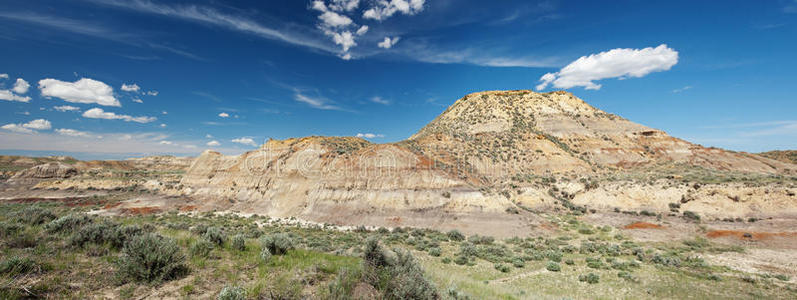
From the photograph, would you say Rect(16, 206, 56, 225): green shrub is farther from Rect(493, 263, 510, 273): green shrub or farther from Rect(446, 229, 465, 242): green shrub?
Rect(446, 229, 465, 242): green shrub

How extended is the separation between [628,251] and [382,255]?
59.9 ft

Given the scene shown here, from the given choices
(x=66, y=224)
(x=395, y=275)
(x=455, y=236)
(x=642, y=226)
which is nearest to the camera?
(x=395, y=275)

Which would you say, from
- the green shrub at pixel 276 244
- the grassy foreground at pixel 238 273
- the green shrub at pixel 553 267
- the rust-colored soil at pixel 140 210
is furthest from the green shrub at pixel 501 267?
the rust-colored soil at pixel 140 210

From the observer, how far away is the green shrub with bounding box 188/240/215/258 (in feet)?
20.5

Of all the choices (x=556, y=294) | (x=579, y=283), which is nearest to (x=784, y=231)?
(x=579, y=283)

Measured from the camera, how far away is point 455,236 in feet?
69.0

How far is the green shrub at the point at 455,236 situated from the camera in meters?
20.9

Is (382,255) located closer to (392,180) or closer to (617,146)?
(392,180)

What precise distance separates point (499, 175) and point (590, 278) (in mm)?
28979

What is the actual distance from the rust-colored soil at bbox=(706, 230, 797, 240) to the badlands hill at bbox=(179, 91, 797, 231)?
15.1 feet

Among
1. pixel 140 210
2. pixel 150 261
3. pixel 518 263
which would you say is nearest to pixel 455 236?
pixel 518 263

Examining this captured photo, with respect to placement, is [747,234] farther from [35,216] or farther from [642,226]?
[35,216]

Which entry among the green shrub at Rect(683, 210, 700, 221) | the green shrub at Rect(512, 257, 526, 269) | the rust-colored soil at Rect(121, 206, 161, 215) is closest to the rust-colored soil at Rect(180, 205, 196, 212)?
the rust-colored soil at Rect(121, 206, 161, 215)

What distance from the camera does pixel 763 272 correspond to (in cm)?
1255
